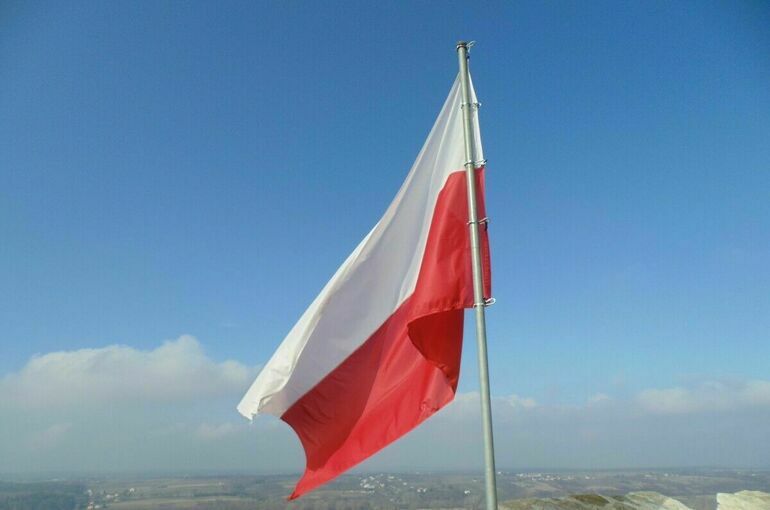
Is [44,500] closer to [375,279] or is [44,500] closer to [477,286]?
[375,279]

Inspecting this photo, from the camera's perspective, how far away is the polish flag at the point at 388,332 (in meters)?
8.08

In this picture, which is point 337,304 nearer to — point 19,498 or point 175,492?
point 19,498

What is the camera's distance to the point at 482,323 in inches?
294

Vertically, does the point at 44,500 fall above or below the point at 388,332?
below

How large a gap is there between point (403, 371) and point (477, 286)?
1857 millimetres

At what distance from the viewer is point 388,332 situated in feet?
29.4

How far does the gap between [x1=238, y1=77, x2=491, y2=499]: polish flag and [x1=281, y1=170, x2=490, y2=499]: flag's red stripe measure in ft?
0.05

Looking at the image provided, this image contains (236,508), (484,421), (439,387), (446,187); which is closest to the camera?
(484,421)

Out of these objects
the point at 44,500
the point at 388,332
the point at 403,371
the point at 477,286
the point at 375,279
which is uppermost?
the point at 375,279

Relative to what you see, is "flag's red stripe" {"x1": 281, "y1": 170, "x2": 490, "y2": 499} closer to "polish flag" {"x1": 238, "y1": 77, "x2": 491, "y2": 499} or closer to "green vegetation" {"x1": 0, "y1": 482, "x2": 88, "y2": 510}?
"polish flag" {"x1": 238, "y1": 77, "x2": 491, "y2": 499}

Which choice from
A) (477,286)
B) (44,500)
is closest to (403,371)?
(477,286)

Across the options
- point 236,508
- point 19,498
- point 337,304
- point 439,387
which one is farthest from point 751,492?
point 19,498

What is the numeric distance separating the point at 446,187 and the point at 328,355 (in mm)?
2968

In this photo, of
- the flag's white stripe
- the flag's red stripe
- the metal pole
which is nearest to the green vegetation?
the flag's red stripe
